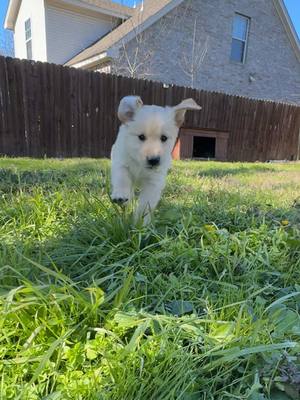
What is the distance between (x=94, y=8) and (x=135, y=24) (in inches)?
99.3

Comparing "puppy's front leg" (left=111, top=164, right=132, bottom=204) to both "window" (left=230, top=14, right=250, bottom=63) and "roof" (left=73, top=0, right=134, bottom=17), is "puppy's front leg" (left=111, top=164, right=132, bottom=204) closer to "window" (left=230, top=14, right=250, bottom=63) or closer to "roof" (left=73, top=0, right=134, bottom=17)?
"roof" (left=73, top=0, right=134, bottom=17)

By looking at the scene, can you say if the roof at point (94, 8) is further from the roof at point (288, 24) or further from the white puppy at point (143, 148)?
the white puppy at point (143, 148)

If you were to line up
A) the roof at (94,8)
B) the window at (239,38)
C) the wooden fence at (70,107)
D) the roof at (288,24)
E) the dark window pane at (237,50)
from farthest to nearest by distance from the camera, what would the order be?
the roof at (288,24), the dark window pane at (237,50), the window at (239,38), the roof at (94,8), the wooden fence at (70,107)

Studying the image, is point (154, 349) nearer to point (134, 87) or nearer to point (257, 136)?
point (134, 87)

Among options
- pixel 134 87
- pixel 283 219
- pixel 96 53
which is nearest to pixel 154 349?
pixel 283 219

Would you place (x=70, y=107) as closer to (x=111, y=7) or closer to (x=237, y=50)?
(x=111, y=7)

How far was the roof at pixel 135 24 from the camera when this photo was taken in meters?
13.0

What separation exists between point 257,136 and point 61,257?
12.0m

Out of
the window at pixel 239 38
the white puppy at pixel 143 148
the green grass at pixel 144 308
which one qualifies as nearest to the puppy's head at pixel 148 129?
the white puppy at pixel 143 148

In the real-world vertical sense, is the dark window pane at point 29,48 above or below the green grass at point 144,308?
above

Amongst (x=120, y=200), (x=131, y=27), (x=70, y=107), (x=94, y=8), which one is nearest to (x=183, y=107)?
(x=120, y=200)

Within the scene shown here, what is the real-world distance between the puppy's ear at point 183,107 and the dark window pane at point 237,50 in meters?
14.7

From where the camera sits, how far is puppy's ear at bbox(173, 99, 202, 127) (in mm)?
2777

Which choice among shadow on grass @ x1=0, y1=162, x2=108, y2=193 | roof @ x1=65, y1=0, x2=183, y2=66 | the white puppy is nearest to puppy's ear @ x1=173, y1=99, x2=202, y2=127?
the white puppy
